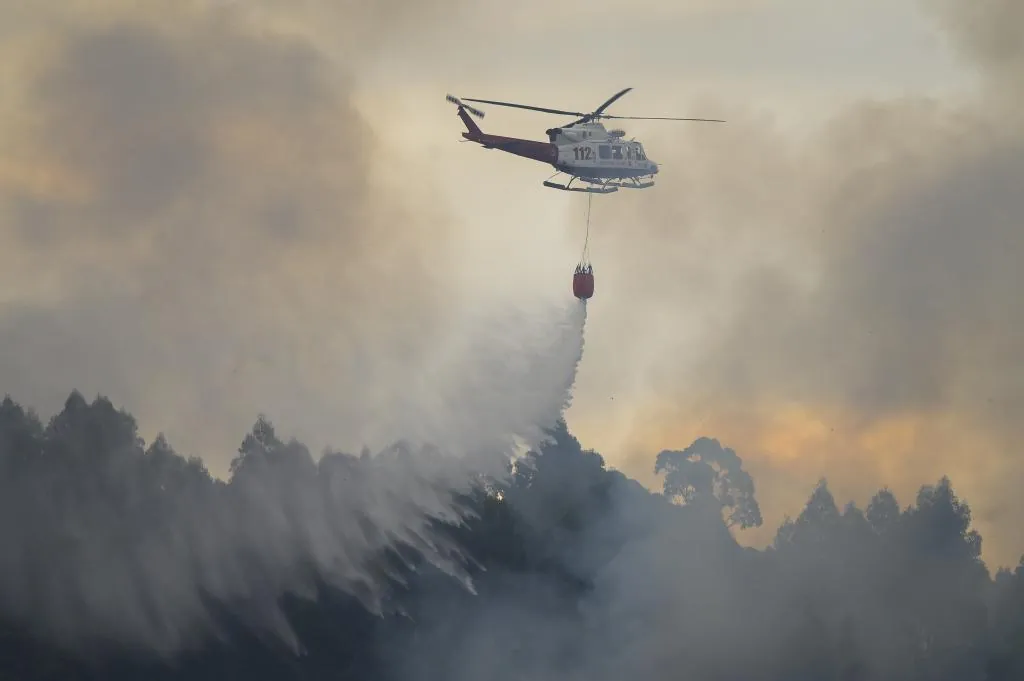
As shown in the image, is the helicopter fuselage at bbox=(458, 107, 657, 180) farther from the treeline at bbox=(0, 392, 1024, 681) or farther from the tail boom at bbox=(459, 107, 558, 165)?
the treeline at bbox=(0, 392, 1024, 681)

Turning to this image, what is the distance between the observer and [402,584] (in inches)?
4828

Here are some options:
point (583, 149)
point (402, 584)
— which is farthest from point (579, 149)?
point (402, 584)

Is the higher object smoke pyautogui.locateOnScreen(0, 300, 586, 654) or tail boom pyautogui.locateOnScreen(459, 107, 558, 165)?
tail boom pyautogui.locateOnScreen(459, 107, 558, 165)

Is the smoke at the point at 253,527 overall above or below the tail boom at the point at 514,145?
below

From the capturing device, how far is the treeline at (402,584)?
381ft

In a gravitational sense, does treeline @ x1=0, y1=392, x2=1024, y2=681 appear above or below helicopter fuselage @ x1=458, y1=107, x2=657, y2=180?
below

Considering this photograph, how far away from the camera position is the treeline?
116 metres

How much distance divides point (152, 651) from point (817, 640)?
55.3m

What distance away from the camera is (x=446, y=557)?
128 metres

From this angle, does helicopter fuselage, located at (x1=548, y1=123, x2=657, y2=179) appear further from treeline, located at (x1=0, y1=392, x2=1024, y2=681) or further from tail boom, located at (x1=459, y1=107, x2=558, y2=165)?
treeline, located at (x1=0, y1=392, x2=1024, y2=681)

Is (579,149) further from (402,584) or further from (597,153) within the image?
(402,584)

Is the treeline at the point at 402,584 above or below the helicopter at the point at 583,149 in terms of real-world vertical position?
below

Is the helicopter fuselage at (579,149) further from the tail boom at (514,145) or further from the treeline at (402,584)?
the treeline at (402,584)

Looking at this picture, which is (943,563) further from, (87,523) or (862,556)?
(87,523)
